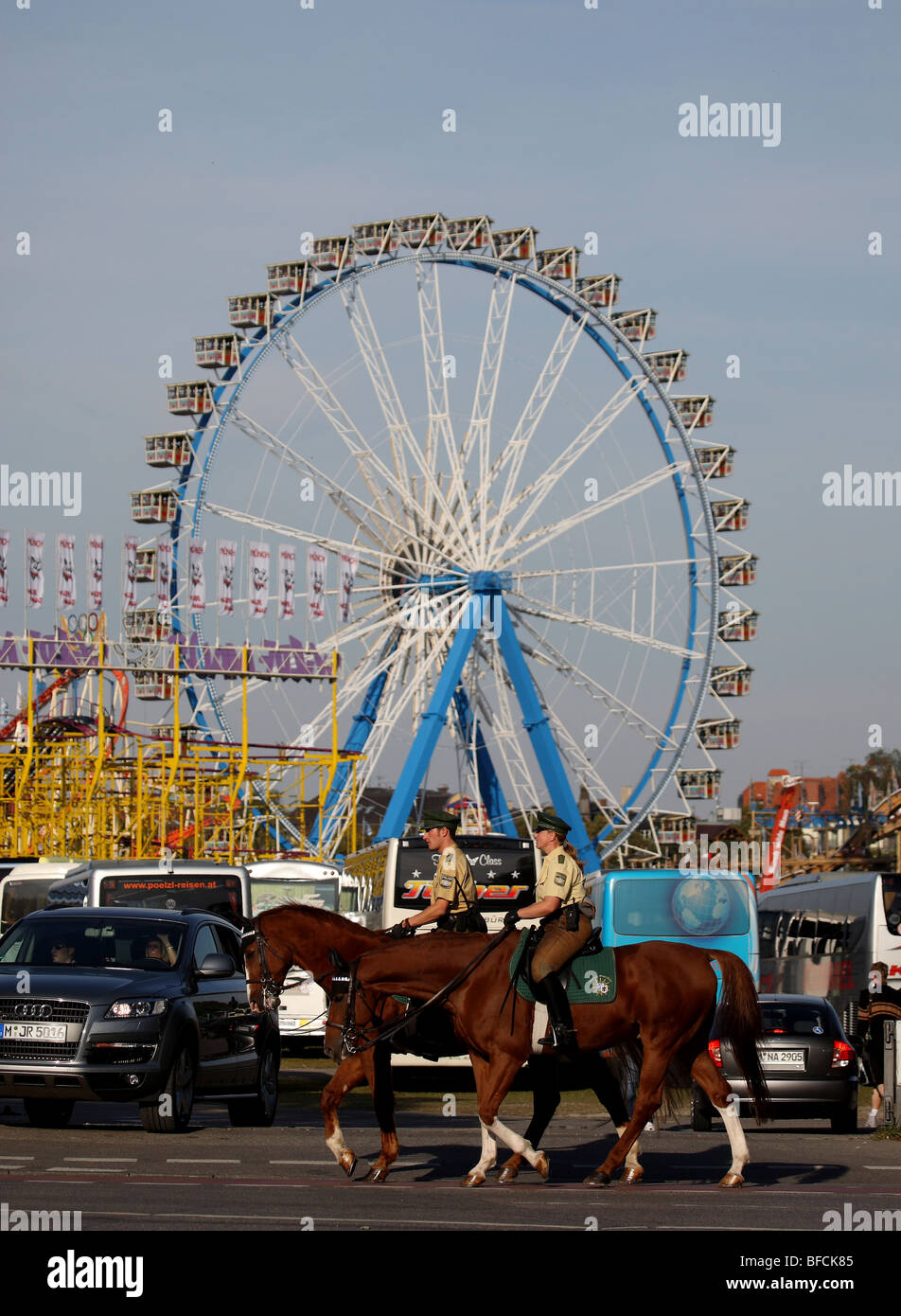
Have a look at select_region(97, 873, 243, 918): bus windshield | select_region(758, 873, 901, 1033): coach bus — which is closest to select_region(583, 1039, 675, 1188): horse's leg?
select_region(97, 873, 243, 918): bus windshield

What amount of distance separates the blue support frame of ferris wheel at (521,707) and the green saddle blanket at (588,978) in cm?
3492

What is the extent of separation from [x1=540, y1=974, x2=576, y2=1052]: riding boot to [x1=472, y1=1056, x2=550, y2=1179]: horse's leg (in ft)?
0.99

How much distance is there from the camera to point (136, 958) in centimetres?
1652

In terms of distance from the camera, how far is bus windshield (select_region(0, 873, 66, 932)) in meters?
34.8

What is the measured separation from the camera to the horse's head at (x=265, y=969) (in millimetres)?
13679

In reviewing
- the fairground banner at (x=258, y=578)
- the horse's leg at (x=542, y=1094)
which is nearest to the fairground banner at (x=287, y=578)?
the fairground banner at (x=258, y=578)

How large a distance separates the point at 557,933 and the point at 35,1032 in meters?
4.72

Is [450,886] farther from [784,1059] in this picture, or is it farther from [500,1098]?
[784,1059]

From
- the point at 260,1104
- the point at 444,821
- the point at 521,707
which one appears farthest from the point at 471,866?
the point at 521,707

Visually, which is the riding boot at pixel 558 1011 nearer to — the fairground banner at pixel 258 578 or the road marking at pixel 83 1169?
the road marking at pixel 83 1169
